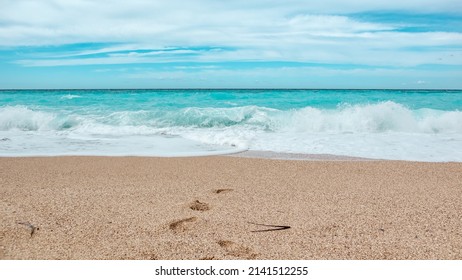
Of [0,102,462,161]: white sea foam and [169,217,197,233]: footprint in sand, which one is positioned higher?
[169,217,197,233]: footprint in sand

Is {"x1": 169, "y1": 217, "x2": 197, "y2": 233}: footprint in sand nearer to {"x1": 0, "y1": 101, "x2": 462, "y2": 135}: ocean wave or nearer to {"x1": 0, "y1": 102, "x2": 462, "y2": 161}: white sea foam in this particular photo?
{"x1": 0, "y1": 102, "x2": 462, "y2": 161}: white sea foam

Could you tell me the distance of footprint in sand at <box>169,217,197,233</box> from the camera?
3.13 metres

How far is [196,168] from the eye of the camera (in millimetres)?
5773

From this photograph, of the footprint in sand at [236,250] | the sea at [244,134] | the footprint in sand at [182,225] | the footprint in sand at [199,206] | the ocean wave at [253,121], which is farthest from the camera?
the ocean wave at [253,121]

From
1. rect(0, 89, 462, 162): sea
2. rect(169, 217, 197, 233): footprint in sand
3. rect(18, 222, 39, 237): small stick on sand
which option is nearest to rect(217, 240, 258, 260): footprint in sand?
rect(169, 217, 197, 233): footprint in sand

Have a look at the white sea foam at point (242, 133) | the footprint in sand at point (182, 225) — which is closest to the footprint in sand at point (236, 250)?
the footprint in sand at point (182, 225)

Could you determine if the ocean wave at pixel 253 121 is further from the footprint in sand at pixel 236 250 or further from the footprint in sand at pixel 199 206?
the footprint in sand at pixel 236 250

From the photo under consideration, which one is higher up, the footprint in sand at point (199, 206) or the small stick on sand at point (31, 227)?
the small stick on sand at point (31, 227)

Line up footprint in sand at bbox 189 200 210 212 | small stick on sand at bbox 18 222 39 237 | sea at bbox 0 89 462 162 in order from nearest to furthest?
small stick on sand at bbox 18 222 39 237
footprint in sand at bbox 189 200 210 212
sea at bbox 0 89 462 162

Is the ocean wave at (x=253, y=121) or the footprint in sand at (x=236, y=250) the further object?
the ocean wave at (x=253, y=121)

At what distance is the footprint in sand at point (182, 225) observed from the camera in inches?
123
